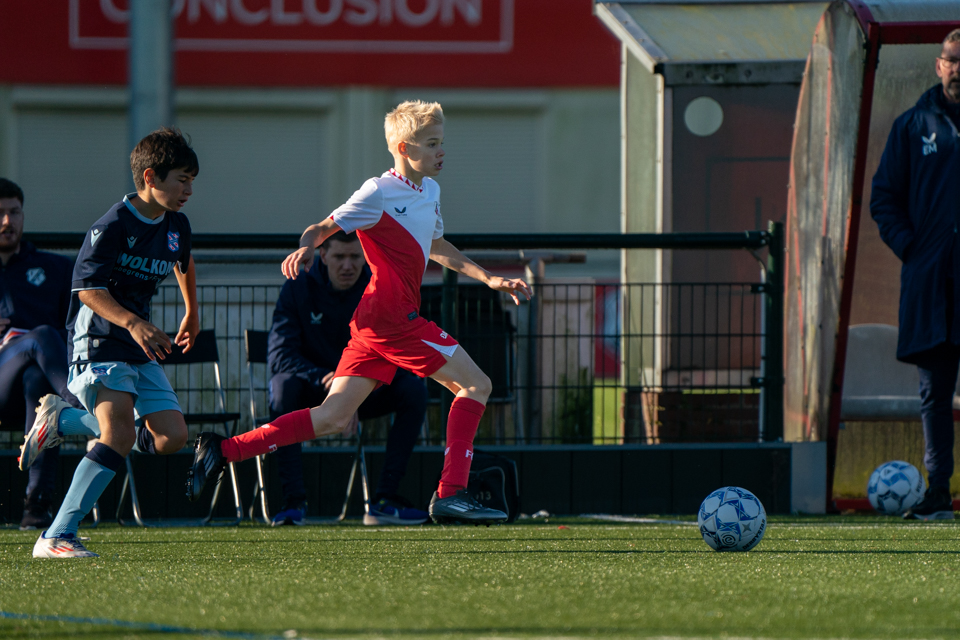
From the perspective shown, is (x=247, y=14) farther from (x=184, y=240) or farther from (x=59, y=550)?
(x=59, y=550)

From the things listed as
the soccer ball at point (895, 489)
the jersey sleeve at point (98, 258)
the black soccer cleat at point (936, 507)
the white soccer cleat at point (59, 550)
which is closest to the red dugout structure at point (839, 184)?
the soccer ball at point (895, 489)

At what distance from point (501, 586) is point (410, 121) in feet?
7.17

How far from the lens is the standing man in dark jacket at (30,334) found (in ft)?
20.4

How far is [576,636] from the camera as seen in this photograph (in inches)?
118

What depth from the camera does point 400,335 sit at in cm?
514

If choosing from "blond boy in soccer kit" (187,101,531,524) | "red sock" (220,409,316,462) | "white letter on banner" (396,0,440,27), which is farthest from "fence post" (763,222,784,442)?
"white letter on banner" (396,0,440,27)

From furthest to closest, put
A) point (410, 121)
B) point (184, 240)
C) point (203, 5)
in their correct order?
1. point (203, 5)
2. point (410, 121)
3. point (184, 240)

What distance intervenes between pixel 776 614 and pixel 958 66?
3695 millimetres

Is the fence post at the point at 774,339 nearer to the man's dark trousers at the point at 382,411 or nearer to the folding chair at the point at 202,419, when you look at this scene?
the man's dark trousers at the point at 382,411

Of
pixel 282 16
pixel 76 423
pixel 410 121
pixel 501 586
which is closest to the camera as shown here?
pixel 501 586

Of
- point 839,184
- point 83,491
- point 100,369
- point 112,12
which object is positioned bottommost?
point 83,491

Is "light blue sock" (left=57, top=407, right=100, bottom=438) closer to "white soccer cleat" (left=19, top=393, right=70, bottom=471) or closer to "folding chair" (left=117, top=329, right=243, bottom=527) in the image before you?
"white soccer cleat" (left=19, top=393, right=70, bottom=471)

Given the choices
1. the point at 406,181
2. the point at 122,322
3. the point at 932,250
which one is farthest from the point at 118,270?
the point at 932,250

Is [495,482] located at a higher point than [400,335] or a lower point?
lower
